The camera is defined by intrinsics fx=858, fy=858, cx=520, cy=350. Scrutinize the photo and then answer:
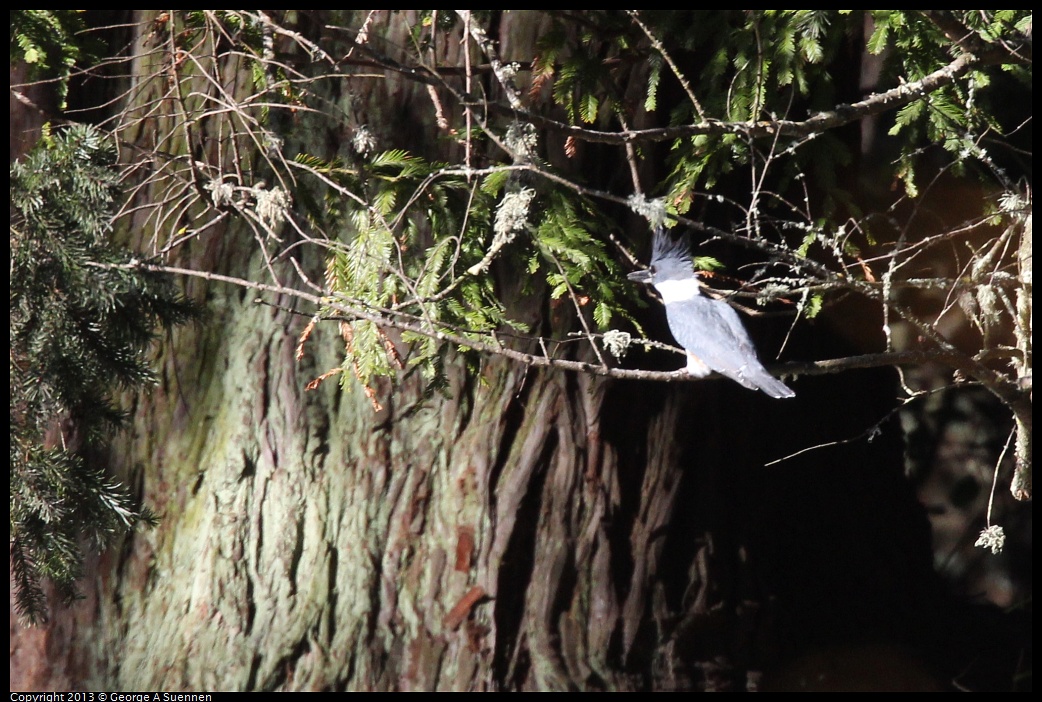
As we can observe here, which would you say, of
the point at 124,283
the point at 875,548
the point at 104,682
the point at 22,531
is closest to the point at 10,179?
the point at 124,283

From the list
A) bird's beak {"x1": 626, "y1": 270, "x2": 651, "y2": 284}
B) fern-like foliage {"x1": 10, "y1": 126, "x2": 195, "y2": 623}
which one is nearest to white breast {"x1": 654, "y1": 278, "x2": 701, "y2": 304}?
bird's beak {"x1": 626, "y1": 270, "x2": 651, "y2": 284}

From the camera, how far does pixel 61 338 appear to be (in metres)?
2.30

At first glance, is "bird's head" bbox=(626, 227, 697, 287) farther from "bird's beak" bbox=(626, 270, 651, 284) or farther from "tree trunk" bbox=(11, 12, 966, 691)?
"tree trunk" bbox=(11, 12, 966, 691)

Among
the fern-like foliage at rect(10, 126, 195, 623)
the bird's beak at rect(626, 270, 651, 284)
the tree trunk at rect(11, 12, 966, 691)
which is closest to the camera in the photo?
the fern-like foliage at rect(10, 126, 195, 623)

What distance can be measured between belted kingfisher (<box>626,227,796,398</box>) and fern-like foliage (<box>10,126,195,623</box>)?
1631mm

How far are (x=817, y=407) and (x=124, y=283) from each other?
2.91m

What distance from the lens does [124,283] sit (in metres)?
2.35

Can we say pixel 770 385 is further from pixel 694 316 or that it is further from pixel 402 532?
pixel 402 532

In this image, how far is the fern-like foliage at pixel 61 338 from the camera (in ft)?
7.48

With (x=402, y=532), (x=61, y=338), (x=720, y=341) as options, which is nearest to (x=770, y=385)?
(x=720, y=341)

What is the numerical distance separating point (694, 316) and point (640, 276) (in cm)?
34

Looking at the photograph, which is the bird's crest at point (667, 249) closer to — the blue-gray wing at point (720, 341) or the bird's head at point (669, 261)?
the bird's head at point (669, 261)

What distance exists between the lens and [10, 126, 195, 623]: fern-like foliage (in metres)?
2.28

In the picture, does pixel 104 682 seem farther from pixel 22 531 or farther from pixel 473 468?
pixel 473 468
